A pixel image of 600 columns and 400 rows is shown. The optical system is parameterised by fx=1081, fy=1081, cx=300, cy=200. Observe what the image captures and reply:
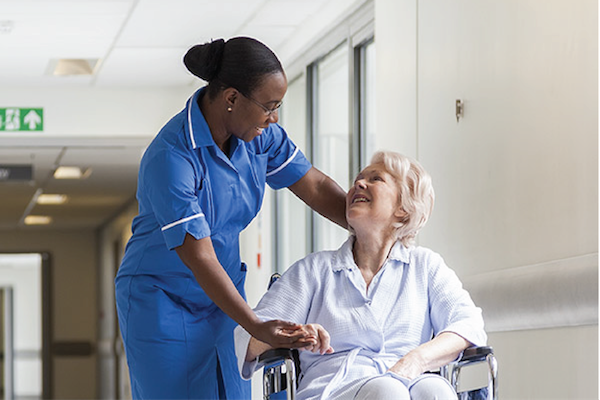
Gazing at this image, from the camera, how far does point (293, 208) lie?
24.0ft

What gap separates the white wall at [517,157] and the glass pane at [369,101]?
865 mm

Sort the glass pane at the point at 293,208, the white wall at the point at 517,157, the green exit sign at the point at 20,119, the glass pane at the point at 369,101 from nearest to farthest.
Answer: the white wall at the point at 517,157 < the glass pane at the point at 369,101 < the glass pane at the point at 293,208 < the green exit sign at the point at 20,119

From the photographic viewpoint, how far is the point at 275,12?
6.04 m

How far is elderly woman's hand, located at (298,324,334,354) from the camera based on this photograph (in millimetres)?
2479

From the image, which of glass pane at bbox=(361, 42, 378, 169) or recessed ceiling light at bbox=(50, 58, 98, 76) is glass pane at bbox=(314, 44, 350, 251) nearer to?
glass pane at bbox=(361, 42, 378, 169)

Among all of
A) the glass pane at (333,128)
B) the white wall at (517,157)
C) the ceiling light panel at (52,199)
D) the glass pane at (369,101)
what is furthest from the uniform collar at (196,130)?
the ceiling light panel at (52,199)

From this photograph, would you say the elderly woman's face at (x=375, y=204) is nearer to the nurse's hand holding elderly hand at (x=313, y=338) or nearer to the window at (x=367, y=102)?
the nurse's hand holding elderly hand at (x=313, y=338)

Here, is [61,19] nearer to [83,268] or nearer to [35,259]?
[83,268]

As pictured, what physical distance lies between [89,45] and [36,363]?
44.9ft

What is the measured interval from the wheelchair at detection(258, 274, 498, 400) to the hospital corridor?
37 mm

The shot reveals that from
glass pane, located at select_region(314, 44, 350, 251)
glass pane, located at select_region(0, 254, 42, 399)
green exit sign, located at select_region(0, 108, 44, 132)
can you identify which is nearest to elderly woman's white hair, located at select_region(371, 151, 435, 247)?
glass pane, located at select_region(314, 44, 350, 251)

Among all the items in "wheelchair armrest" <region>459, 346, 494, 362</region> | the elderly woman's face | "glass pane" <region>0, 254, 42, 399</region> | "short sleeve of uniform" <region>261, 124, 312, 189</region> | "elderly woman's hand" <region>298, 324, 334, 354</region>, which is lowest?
"glass pane" <region>0, 254, 42, 399</region>

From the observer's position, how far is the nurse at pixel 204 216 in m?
2.70

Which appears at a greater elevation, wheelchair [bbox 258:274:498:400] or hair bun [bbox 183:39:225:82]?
hair bun [bbox 183:39:225:82]
